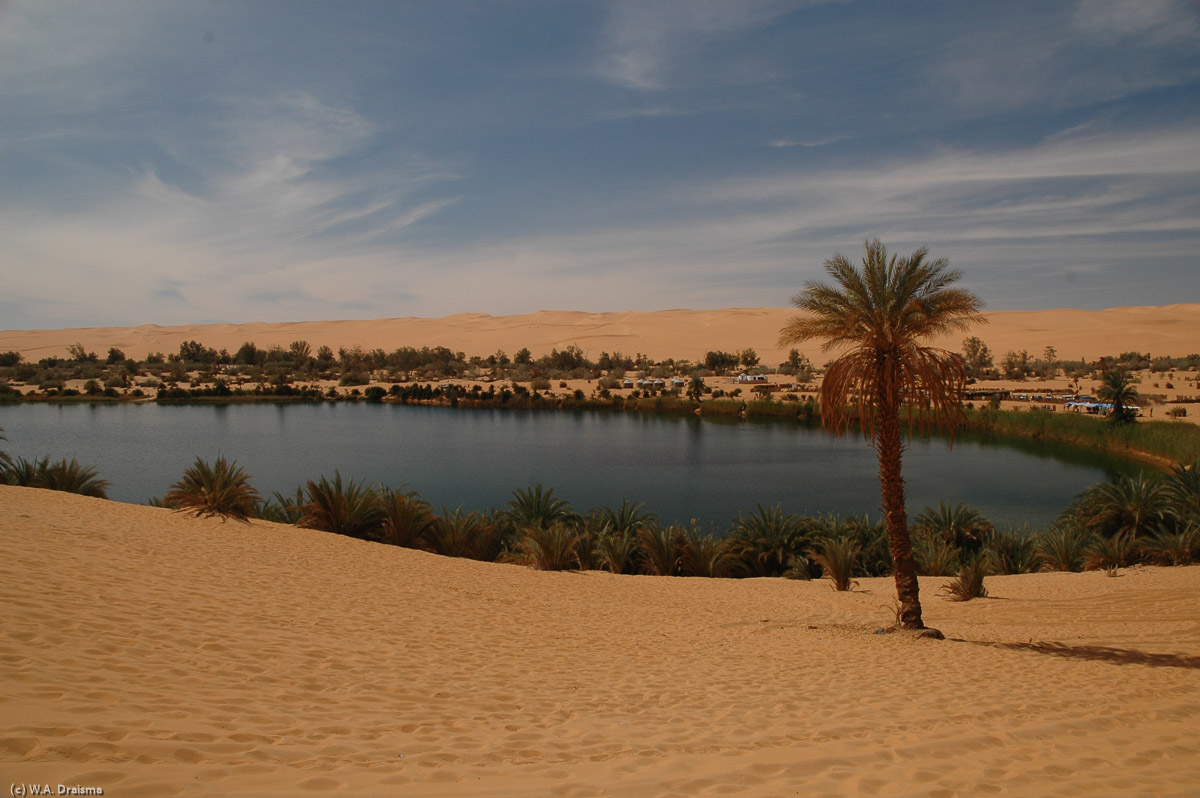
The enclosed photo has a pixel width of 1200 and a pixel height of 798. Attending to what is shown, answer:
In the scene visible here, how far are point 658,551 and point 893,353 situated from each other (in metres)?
6.73

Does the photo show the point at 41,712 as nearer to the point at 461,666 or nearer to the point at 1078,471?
the point at 461,666

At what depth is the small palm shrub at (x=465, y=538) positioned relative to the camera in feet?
45.6

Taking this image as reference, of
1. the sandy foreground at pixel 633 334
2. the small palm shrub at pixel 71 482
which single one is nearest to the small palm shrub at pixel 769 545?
the small palm shrub at pixel 71 482

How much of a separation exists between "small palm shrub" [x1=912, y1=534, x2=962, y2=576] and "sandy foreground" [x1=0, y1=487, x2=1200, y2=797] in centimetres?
436

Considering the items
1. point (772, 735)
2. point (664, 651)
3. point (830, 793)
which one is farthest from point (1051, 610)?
point (830, 793)

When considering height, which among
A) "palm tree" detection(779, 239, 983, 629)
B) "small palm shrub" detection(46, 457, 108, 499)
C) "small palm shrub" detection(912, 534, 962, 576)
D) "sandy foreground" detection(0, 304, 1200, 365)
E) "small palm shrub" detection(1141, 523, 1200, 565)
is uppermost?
"sandy foreground" detection(0, 304, 1200, 365)

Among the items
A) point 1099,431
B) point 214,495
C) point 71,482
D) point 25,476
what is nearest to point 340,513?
point 214,495

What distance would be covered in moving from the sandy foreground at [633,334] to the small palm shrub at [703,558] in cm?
6878

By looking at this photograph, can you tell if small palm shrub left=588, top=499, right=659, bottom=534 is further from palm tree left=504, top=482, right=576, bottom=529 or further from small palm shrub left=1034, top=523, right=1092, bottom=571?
small palm shrub left=1034, top=523, right=1092, bottom=571

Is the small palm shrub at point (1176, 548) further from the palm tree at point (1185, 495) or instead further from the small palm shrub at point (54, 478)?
the small palm shrub at point (54, 478)

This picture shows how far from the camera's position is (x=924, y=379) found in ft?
27.9

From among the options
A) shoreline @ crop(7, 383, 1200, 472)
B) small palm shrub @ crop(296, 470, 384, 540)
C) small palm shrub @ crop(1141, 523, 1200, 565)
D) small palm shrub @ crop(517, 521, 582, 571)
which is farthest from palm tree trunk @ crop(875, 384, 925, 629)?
shoreline @ crop(7, 383, 1200, 472)

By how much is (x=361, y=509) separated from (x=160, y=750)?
1090cm

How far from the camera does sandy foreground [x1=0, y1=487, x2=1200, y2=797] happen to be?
337cm
